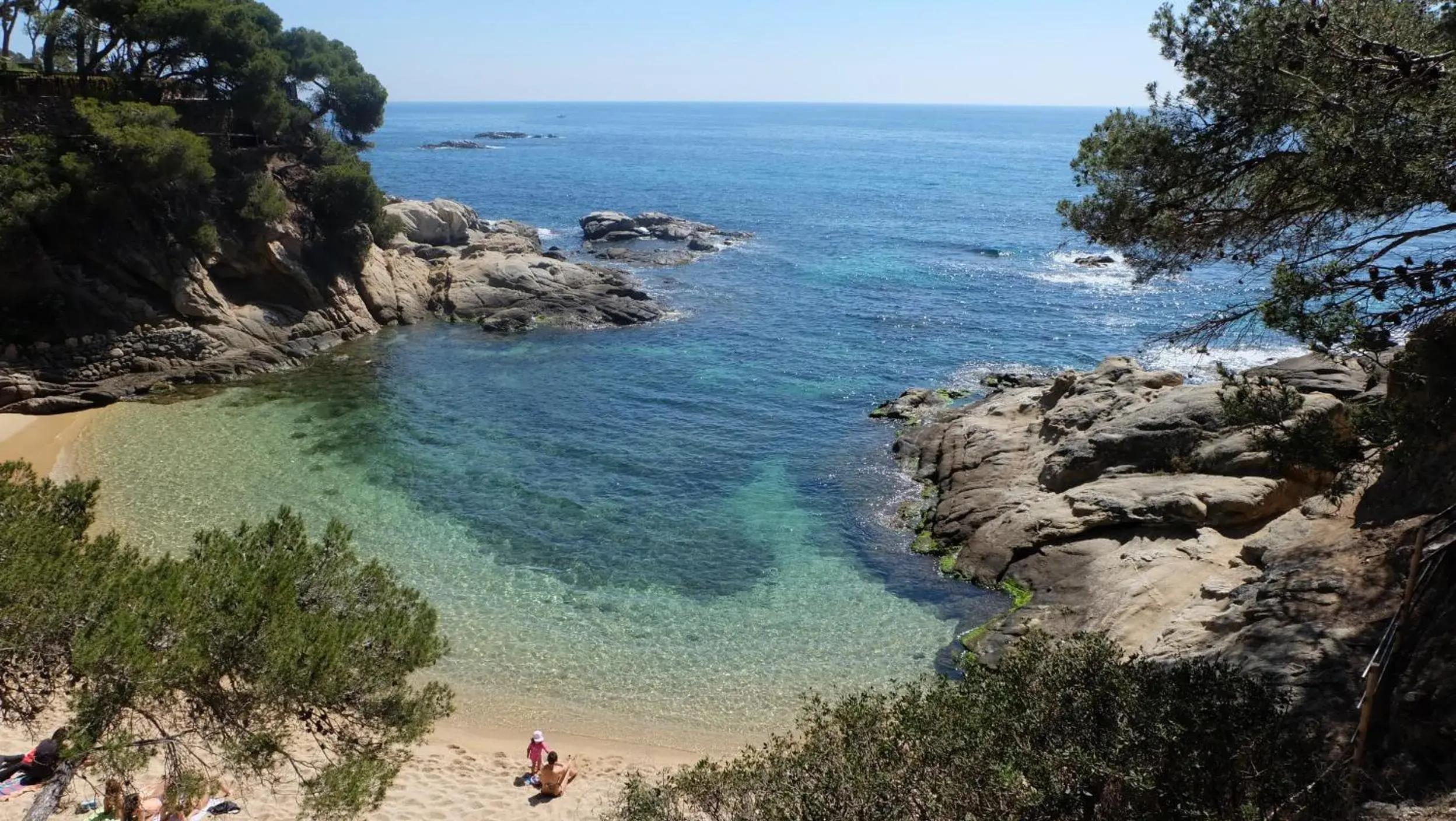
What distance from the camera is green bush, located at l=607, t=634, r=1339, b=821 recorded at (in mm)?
9336

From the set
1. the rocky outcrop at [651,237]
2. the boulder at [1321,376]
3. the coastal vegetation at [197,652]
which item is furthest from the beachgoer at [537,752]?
the rocky outcrop at [651,237]

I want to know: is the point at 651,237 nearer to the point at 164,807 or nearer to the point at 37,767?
the point at 37,767

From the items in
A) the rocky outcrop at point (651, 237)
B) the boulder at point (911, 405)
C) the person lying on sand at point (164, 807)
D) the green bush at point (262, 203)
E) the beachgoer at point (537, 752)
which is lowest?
the beachgoer at point (537, 752)

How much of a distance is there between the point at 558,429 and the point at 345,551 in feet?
69.5

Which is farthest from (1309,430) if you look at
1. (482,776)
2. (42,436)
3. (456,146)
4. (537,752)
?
(456,146)

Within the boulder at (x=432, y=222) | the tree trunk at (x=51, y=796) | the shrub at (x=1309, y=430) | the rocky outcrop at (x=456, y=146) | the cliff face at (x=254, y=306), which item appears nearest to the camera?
the tree trunk at (x=51, y=796)

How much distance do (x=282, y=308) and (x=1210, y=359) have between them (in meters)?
44.5

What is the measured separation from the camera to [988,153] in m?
175

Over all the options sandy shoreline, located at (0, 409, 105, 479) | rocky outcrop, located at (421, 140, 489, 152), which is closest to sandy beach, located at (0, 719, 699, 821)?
sandy shoreline, located at (0, 409, 105, 479)

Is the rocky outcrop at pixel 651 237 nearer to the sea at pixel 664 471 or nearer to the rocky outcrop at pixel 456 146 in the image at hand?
the sea at pixel 664 471

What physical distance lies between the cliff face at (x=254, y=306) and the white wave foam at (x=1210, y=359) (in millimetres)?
26369

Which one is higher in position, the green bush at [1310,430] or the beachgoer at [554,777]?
the green bush at [1310,430]

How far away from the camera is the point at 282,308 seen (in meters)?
44.5

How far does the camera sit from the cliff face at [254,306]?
3688 cm
